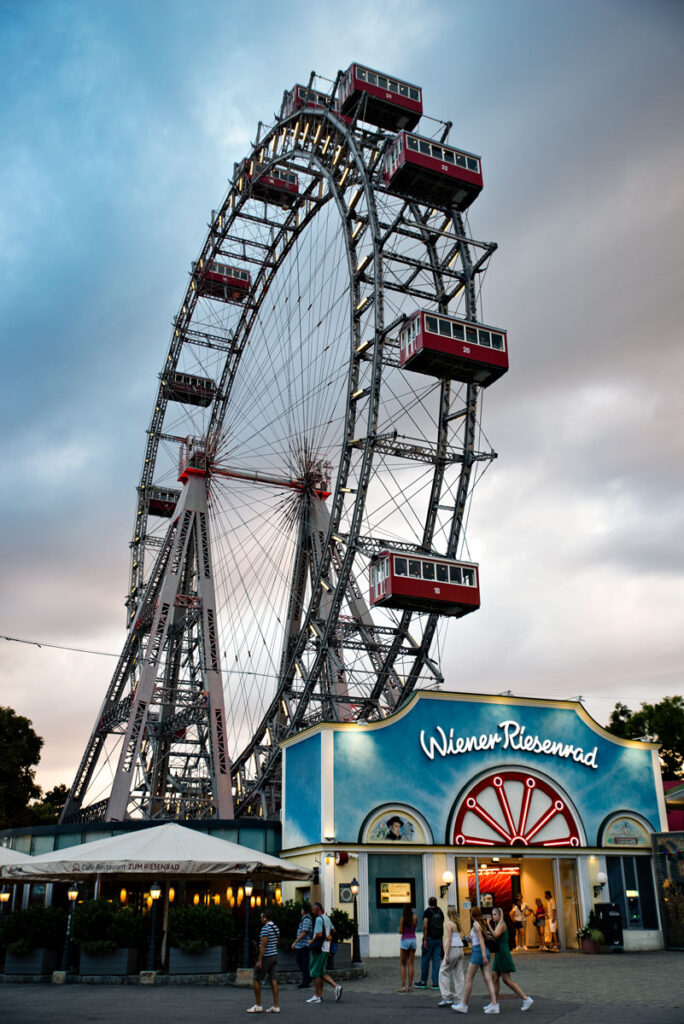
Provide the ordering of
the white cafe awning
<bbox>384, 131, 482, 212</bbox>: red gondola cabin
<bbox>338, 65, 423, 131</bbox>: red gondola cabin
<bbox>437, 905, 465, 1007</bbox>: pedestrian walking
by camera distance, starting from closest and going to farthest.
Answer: <bbox>437, 905, 465, 1007</bbox>: pedestrian walking < the white cafe awning < <bbox>384, 131, 482, 212</bbox>: red gondola cabin < <bbox>338, 65, 423, 131</bbox>: red gondola cabin

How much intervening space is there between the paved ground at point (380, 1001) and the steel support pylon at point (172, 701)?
68.4 ft

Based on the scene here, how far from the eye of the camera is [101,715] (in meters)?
48.7

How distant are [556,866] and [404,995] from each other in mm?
11846

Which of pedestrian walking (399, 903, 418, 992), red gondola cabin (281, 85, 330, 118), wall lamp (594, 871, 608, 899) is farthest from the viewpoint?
red gondola cabin (281, 85, 330, 118)

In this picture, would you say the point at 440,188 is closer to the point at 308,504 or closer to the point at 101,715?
the point at 308,504

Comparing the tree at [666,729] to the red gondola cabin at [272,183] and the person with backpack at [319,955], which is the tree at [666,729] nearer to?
the red gondola cabin at [272,183]

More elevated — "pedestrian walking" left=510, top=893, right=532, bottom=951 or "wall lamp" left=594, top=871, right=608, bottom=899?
"wall lamp" left=594, top=871, right=608, bottom=899

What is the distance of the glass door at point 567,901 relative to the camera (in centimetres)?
2634

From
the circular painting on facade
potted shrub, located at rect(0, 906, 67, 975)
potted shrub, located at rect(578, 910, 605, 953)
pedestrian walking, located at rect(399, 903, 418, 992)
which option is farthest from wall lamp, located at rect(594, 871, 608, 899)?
potted shrub, located at rect(0, 906, 67, 975)

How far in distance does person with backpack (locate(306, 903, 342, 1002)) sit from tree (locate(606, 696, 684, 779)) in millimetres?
45273

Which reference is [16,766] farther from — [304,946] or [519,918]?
[304,946]

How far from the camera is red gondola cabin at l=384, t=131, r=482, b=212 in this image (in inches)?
1412

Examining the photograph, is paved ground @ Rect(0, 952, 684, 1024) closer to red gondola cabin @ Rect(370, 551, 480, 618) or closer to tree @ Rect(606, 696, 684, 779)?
red gondola cabin @ Rect(370, 551, 480, 618)

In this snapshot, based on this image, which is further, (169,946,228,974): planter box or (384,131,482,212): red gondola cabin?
(384,131,482,212): red gondola cabin
